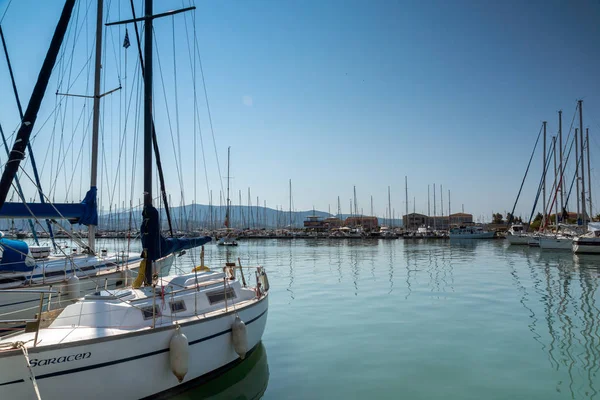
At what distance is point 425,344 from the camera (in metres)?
13.9

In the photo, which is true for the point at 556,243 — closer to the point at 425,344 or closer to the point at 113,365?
the point at 425,344

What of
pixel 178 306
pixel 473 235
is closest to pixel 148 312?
pixel 178 306

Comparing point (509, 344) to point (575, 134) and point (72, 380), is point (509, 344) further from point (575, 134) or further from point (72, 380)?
point (575, 134)

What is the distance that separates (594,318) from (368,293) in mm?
10438

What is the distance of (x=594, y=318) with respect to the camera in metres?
17.2

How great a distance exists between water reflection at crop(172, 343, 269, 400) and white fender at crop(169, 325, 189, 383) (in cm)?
99

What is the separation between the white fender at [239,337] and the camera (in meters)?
11.1

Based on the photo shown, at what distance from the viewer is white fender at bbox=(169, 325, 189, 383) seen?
30.0ft

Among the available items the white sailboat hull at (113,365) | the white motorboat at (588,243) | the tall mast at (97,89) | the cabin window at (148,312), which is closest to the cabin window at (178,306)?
the cabin window at (148,312)

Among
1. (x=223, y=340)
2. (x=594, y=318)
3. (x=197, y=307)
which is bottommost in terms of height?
(x=594, y=318)

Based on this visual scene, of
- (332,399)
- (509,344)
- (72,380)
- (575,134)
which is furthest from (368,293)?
(575,134)

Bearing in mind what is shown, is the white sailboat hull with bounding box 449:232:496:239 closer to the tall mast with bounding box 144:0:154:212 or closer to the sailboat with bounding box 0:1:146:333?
the sailboat with bounding box 0:1:146:333

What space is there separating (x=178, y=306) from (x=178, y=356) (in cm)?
196

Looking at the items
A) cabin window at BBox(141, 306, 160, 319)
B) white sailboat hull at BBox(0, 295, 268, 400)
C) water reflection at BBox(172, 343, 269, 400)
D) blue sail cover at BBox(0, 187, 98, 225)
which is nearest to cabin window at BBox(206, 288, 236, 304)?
white sailboat hull at BBox(0, 295, 268, 400)
